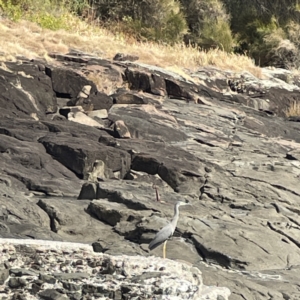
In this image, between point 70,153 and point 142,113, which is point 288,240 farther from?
point 142,113

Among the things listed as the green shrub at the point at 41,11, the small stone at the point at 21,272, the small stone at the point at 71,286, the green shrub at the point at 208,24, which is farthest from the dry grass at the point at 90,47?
the small stone at the point at 71,286

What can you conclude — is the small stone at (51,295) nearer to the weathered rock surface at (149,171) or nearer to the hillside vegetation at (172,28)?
the weathered rock surface at (149,171)

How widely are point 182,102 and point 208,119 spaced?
1126 millimetres

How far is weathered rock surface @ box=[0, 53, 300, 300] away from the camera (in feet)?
26.1

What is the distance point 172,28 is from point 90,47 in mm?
8353

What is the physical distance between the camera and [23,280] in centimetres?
594

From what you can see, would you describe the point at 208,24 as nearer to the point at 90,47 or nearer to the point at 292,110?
the point at 292,110

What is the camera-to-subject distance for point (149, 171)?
1071 centimetres

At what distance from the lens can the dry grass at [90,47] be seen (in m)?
16.5

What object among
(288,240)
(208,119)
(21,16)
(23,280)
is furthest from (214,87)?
(23,280)

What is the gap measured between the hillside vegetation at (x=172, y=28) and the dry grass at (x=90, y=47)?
0.03 m

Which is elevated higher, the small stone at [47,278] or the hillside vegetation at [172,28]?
the small stone at [47,278]

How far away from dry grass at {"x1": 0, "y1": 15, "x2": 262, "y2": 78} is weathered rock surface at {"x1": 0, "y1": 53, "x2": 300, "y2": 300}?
76 centimetres

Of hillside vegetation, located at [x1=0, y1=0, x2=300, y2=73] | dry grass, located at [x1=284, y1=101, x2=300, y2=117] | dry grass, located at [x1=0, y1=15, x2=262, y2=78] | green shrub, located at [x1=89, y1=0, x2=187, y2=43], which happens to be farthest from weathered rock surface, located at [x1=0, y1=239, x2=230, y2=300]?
green shrub, located at [x1=89, y1=0, x2=187, y2=43]
